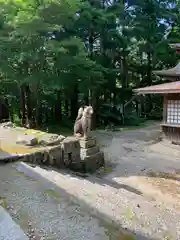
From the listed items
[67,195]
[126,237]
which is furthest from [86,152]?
[126,237]

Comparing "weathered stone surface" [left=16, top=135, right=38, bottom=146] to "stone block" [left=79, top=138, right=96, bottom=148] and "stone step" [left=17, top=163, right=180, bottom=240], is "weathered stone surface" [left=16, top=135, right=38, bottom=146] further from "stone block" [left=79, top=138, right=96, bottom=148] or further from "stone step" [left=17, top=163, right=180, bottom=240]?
"stone step" [left=17, top=163, right=180, bottom=240]

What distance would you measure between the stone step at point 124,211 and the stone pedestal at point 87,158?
2663 millimetres

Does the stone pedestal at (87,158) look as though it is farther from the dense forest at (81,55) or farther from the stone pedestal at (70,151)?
the dense forest at (81,55)

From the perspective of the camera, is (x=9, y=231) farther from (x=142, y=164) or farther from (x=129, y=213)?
(x=142, y=164)

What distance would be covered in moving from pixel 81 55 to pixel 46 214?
9691mm

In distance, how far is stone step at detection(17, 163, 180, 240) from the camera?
3.12 meters

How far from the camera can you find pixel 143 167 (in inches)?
311

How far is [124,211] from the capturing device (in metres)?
3.55

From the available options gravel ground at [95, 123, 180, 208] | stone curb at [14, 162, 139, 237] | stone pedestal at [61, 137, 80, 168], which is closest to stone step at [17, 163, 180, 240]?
stone curb at [14, 162, 139, 237]

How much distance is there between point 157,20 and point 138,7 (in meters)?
2.08

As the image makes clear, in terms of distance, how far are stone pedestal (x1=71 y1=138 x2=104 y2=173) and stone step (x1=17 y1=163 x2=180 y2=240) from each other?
2.66 m

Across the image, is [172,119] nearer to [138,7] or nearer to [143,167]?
[143,167]

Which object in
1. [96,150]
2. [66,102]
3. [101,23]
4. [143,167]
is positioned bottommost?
Answer: [143,167]

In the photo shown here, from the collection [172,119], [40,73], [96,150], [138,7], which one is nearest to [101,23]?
[138,7]
